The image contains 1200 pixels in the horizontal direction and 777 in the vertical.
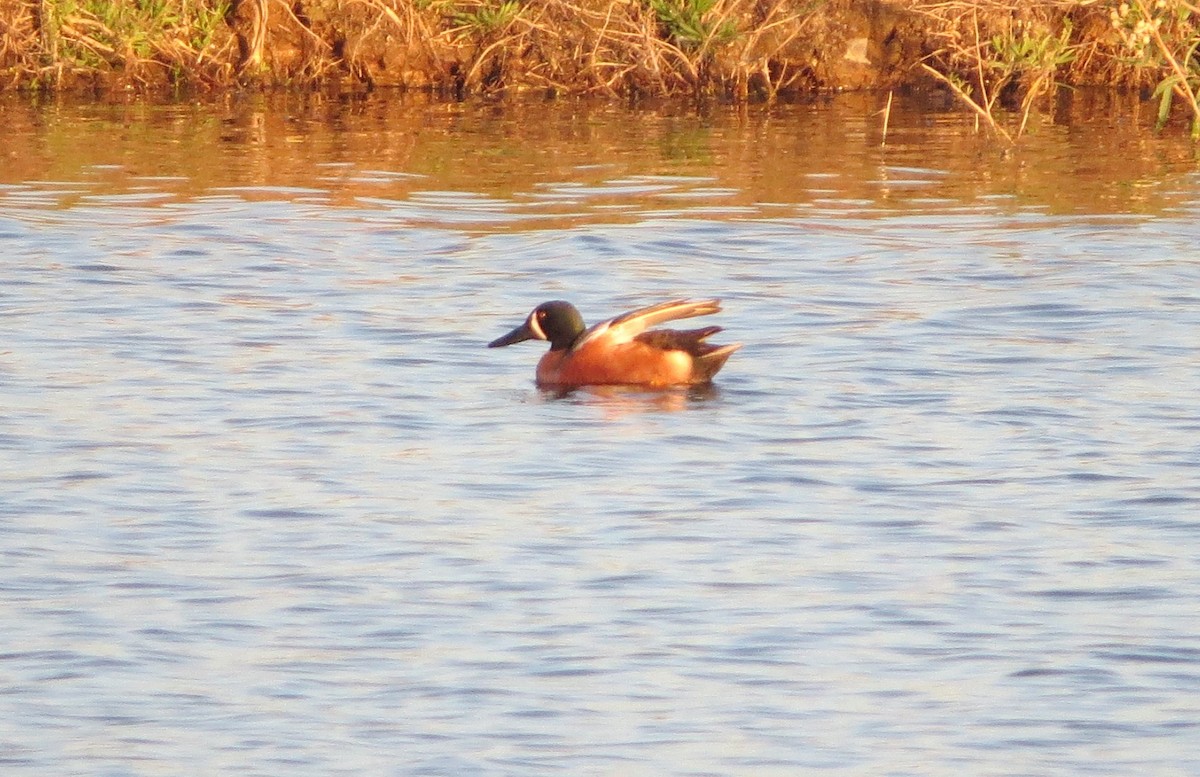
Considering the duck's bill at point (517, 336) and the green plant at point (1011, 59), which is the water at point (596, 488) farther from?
the green plant at point (1011, 59)

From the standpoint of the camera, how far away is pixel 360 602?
5.82 m

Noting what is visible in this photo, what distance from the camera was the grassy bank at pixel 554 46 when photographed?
18469 millimetres

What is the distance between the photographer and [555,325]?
9.27 metres

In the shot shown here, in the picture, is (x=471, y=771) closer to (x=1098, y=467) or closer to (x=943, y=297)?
(x=1098, y=467)

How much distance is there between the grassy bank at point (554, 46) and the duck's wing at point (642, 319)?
9774 mm

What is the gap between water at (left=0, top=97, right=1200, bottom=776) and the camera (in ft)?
16.4

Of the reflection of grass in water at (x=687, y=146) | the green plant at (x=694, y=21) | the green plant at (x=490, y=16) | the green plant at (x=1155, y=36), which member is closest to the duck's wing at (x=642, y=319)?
the green plant at (x=1155, y=36)

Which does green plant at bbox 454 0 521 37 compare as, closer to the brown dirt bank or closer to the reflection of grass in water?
the brown dirt bank

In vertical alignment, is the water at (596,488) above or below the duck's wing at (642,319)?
below

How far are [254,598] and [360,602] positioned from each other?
287 millimetres

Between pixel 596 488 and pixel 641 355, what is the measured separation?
1900 millimetres

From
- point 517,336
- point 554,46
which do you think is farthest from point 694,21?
point 517,336

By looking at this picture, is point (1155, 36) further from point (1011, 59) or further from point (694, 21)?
point (694, 21)

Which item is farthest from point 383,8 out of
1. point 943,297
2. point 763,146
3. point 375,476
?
point 375,476
